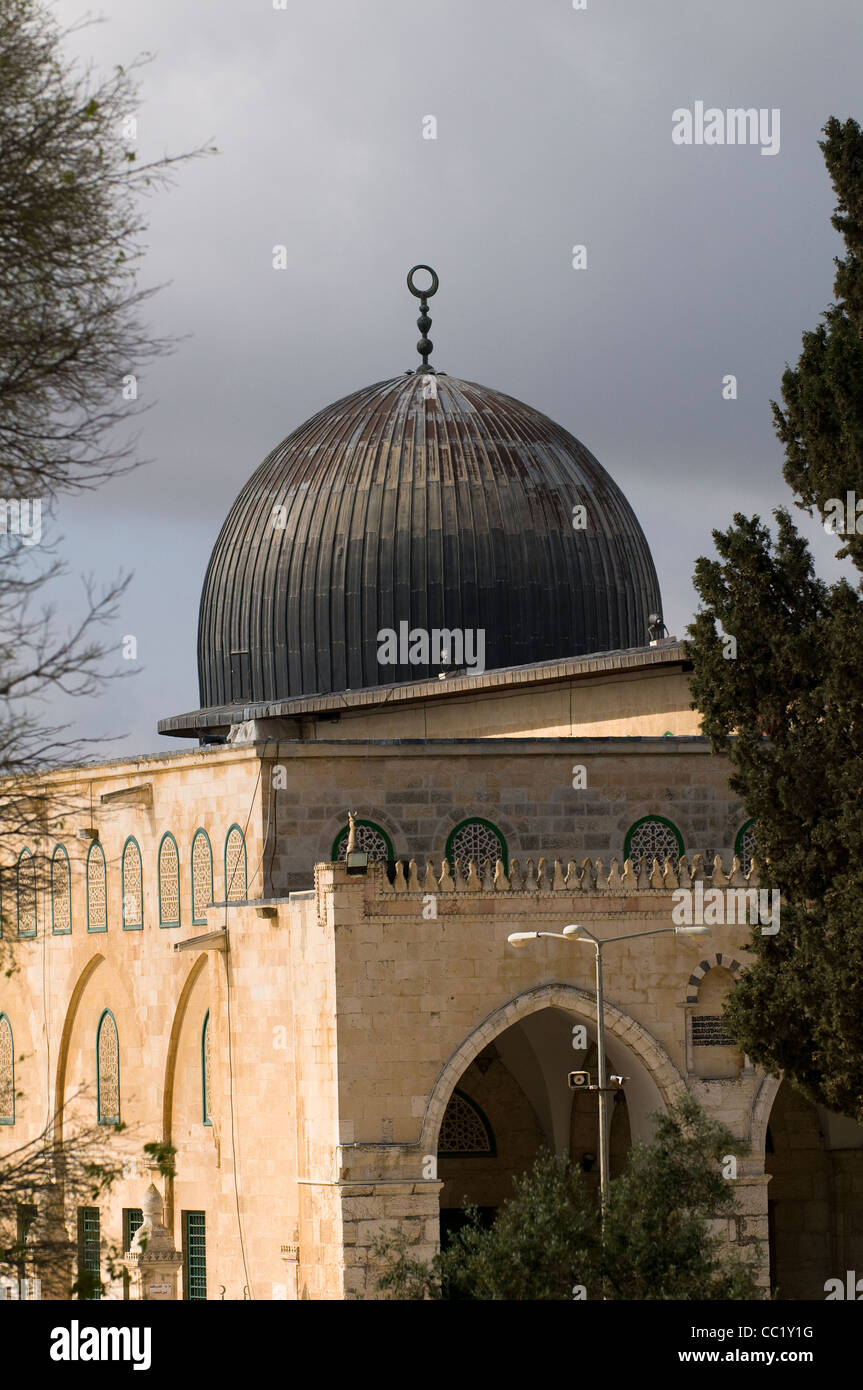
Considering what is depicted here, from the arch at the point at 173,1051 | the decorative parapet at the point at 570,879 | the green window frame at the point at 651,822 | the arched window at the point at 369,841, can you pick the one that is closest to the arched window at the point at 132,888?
the arch at the point at 173,1051

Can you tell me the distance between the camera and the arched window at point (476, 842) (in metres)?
29.8

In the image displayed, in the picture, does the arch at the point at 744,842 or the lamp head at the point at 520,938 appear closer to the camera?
the lamp head at the point at 520,938

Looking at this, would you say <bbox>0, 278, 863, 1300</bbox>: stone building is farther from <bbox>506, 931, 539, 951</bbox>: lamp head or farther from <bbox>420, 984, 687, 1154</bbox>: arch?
<bbox>506, 931, 539, 951</bbox>: lamp head

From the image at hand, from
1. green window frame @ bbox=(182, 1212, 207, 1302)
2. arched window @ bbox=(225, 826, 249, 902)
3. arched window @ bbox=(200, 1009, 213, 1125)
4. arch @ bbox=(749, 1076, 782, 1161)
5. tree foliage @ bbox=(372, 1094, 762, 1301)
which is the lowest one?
green window frame @ bbox=(182, 1212, 207, 1302)

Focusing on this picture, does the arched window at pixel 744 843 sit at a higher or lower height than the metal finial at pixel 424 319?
lower

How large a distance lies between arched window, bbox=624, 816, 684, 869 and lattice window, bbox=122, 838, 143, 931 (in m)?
6.68

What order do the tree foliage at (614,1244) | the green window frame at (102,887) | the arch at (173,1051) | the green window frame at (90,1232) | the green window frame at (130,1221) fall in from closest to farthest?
the tree foliage at (614,1244), the arch at (173,1051), the green window frame at (130,1221), the green window frame at (90,1232), the green window frame at (102,887)

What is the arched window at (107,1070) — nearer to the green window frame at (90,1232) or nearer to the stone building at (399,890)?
the stone building at (399,890)

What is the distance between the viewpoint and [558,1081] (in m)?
31.7

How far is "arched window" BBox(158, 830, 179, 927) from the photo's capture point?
31.4 metres

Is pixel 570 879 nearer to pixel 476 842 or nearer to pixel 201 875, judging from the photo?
pixel 476 842

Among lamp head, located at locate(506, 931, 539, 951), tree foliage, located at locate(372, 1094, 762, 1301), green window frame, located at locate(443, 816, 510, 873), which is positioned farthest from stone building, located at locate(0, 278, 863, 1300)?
tree foliage, located at locate(372, 1094, 762, 1301)

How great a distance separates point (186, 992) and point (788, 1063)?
32.3 ft

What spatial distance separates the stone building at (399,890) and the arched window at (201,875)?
0.14 ft
